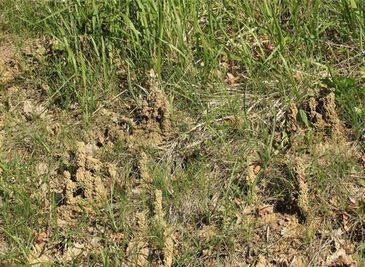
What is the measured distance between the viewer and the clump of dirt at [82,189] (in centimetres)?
358

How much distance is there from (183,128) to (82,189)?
68 cm

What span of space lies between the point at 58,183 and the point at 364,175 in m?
→ 1.63

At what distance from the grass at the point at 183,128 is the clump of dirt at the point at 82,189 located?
0.6 inches

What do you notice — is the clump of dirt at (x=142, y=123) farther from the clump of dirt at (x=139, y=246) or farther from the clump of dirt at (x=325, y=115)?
the clump of dirt at (x=325, y=115)

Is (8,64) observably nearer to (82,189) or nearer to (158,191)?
(82,189)

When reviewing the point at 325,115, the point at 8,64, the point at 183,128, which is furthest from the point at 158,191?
the point at 8,64

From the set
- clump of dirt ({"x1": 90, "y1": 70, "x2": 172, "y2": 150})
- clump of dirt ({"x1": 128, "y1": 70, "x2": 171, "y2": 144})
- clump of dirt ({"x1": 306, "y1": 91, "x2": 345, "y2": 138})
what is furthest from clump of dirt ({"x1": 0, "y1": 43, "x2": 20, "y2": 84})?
clump of dirt ({"x1": 306, "y1": 91, "x2": 345, "y2": 138})

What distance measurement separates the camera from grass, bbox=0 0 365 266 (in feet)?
11.1

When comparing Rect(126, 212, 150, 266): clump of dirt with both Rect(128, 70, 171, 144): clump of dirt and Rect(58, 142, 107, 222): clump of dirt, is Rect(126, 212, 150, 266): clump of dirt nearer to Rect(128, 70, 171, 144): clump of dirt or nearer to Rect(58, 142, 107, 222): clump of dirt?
Rect(58, 142, 107, 222): clump of dirt

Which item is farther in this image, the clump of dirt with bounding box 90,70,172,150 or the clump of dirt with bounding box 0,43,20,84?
the clump of dirt with bounding box 0,43,20,84

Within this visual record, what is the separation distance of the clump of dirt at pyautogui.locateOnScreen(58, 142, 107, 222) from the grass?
2 cm

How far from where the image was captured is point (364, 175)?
136 inches

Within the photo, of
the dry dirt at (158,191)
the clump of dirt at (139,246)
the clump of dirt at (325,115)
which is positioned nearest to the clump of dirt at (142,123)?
the dry dirt at (158,191)

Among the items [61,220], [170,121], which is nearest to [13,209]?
[61,220]
